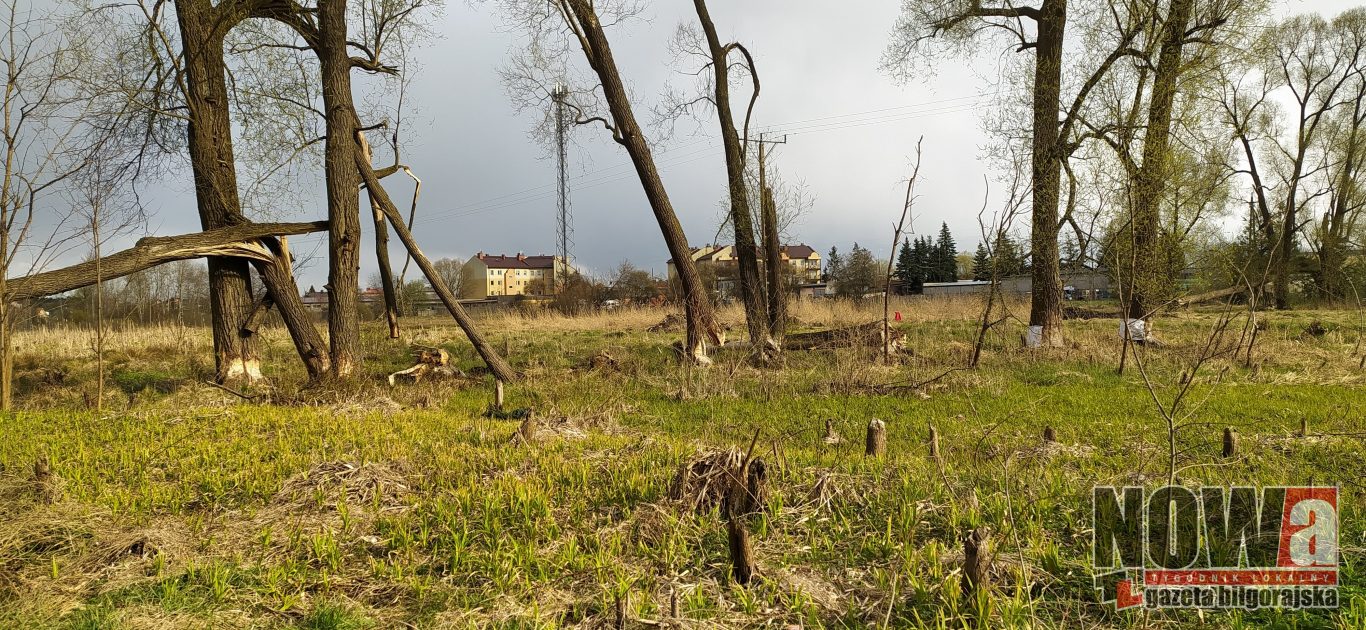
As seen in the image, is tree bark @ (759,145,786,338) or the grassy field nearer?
the grassy field

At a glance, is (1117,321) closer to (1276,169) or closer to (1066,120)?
(1066,120)

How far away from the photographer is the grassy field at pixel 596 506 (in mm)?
2828

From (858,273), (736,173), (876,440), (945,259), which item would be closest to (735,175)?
(736,173)

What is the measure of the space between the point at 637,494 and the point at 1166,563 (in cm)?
282

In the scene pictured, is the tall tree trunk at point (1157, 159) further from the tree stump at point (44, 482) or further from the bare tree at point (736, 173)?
the tree stump at point (44, 482)

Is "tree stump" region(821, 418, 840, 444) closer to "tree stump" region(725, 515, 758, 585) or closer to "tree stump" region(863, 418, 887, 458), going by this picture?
"tree stump" region(863, 418, 887, 458)

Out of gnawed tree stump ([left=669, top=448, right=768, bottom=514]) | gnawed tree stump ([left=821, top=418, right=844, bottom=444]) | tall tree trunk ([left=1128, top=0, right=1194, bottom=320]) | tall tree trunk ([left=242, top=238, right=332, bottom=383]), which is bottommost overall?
gnawed tree stump ([left=821, top=418, right=844, bottom=444])

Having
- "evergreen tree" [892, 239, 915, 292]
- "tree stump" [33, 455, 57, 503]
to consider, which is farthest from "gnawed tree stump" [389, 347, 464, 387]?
"evergreen tree" [892, 239, 915, 292]

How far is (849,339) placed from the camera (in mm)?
12016

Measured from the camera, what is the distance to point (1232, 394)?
8.45 metres

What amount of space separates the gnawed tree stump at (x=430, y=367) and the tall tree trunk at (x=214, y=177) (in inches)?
94.3

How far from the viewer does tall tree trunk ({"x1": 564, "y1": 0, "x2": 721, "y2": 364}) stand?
1271 centimetres

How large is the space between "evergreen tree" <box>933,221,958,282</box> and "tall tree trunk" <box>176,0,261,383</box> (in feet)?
187

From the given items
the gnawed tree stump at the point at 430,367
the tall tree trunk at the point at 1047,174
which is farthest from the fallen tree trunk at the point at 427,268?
the tall tree trunk at the point at 1047,174
